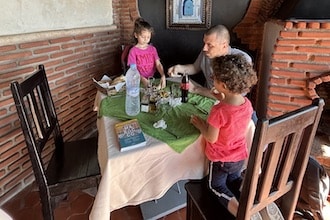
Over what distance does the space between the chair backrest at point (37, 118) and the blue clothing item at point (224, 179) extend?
0.86 m

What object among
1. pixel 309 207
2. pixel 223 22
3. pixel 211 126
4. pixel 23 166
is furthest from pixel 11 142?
pixel 223 22

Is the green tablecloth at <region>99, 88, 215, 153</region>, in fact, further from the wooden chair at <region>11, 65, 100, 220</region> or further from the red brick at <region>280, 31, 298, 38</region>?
the red brick at <region>280, 31, 298, 38</region>

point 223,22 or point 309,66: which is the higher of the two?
point 223,22

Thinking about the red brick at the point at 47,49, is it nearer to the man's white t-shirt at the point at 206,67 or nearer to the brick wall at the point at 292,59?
the man's white t-shirt at the point at 206,67

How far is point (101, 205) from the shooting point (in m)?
1.18

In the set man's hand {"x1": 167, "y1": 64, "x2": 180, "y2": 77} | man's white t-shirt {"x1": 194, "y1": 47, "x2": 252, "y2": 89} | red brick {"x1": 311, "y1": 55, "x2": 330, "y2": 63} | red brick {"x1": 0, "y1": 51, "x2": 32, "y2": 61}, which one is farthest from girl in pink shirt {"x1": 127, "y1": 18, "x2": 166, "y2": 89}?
red brick {"x1": 311, "y1": 55, "x2": 330, "y2": 63}

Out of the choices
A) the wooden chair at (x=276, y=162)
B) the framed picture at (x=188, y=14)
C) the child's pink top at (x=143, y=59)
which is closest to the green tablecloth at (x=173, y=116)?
the wooden chair at (x=276, y=162)

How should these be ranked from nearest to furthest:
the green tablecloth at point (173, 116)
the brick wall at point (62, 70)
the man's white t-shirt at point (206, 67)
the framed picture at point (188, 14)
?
the green tablecloth at point (173, 116), the brick wall at point (62, 70), the man's white t-shirt at point (206, 67), the framed picture at point (188, 14)

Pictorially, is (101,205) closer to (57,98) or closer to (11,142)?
(11,142)

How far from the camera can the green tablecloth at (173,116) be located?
1.25 meters

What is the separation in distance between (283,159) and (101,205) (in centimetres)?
79

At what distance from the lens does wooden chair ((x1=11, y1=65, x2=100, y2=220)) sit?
4.29 feet

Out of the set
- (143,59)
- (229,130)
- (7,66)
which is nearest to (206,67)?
(143,59)

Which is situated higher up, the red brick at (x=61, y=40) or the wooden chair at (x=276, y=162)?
the red brick at (x=61, y=40)
